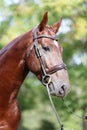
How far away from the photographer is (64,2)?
15.6 m

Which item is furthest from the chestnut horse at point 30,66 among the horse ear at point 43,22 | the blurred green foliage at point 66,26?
the blurred green foliage at point 66,26

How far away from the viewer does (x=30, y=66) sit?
540 centimetres

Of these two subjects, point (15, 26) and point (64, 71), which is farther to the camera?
point (15, 26)

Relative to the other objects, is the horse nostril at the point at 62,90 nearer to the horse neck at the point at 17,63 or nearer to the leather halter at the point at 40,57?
the leather halter at the point at 40,57

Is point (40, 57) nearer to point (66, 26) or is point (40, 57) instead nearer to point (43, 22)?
point (43, 22)

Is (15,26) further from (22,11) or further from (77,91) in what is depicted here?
(77,91)

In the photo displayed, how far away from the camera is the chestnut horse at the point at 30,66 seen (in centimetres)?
530

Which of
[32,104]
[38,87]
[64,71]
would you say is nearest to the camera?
[64,71]

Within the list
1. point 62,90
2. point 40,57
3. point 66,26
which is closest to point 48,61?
point 40,57

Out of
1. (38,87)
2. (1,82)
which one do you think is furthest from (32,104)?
(1,82)

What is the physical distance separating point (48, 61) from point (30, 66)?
0.65ft

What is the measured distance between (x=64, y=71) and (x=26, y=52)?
0.47 meters

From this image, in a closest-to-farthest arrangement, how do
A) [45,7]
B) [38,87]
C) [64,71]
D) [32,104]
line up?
[64,71] → [45,7] → [38,87] → [32,104]

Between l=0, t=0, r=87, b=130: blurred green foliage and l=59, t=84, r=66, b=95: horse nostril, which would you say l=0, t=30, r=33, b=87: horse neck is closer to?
l=59, t=84, r=66, b=95: horse nostril
